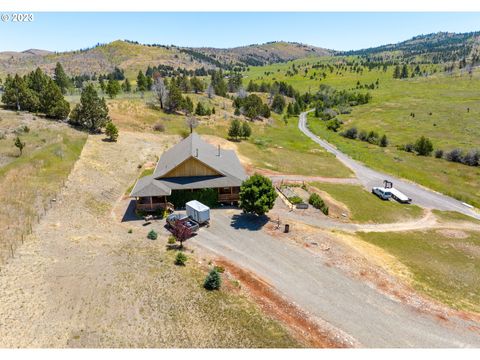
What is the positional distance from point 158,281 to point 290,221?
1925 centimetres

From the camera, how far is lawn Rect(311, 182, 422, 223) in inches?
1743

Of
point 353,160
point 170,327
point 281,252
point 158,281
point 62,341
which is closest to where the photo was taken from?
point 62,341

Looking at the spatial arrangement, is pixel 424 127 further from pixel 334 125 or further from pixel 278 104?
pixel 278 104

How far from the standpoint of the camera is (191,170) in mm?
42062

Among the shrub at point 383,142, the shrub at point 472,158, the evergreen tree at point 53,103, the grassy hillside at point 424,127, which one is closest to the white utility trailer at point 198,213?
the grassy hillside at point 424,127

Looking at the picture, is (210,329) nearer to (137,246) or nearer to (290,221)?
(137,246)

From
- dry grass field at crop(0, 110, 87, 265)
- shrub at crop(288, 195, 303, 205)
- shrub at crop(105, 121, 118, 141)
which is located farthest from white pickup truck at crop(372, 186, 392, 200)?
shrub at crop(105, 121, 118, 141)

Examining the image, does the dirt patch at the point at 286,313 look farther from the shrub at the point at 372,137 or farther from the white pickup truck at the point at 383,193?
the shrub at the point at 372,137

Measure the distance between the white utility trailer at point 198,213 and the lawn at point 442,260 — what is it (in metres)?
19.0

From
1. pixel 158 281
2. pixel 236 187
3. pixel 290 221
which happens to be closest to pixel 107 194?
pixel 236 187

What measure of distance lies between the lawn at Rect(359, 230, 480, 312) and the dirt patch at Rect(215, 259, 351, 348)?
11933mm

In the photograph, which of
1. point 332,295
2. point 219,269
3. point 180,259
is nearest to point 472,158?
point 332,295

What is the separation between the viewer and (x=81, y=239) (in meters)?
30.7

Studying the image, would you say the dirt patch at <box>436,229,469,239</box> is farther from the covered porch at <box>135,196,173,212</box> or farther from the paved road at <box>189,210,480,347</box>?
the covered porch at <box>135,196,173,212</box>
